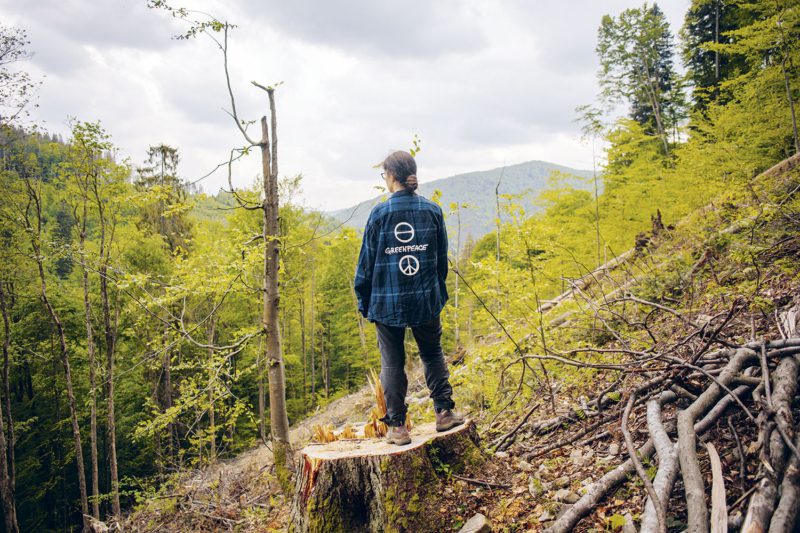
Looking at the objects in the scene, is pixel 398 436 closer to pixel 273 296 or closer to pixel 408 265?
pixel 408 265

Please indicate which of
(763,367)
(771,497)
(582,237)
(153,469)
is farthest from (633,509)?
(153,469)

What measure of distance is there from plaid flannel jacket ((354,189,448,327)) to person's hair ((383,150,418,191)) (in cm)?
8

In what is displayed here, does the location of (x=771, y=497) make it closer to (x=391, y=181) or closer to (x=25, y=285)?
(x=391, y=181)

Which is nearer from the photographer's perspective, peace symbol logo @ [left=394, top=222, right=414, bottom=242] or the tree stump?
the tree stump

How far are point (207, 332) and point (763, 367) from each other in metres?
18.3

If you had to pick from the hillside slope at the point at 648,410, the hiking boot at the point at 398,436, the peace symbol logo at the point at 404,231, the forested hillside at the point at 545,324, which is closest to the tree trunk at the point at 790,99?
the forested hillside at the point at 545,324

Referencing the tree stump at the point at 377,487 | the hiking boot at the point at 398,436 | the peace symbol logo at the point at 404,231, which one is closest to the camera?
the tree stump at the point at 377,487

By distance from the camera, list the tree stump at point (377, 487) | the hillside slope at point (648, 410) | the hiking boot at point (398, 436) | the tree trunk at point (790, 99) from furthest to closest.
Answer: the tree trunk at point (790, 99)
the hiking boot at point (398, 436)
the tree stump at point (377, 487)
the hillside slope at point (648, 410)

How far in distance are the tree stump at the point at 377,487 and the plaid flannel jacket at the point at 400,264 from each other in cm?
97

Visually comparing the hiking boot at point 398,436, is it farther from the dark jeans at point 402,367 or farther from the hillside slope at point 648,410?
the hillside slope at point 648,410

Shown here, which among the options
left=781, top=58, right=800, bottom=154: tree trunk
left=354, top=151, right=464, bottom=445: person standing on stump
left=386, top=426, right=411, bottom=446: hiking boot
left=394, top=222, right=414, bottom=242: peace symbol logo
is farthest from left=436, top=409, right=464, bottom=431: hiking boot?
left=781, top=58, right=800, bottom=154: tree trunk

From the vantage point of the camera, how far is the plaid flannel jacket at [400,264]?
312 cm

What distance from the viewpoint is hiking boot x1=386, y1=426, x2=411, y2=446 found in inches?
120

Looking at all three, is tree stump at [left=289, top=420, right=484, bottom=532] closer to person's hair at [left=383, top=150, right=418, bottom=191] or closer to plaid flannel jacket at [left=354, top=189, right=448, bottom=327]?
plaid flannel jacket at [left=354, top=189, right=448, bottom=327]
